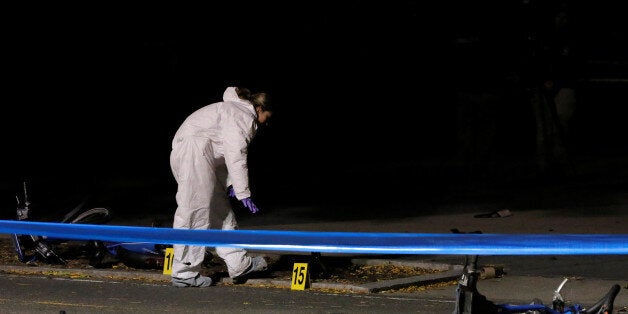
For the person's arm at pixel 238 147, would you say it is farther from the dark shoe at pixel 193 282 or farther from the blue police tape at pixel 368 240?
the blue police tape at pixel 368 240

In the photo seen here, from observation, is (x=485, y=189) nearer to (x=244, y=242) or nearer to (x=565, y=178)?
(x=565, y=178)

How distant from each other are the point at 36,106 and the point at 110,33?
2.51 meters

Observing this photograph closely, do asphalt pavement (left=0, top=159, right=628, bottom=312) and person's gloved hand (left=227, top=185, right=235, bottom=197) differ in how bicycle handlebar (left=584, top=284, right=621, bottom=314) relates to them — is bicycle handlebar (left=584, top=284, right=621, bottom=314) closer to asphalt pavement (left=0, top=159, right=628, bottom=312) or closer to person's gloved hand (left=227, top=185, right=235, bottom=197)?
asphalt pavement (left=0, top=159, right=628, bottom=312)

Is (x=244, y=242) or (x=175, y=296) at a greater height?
(x=244, y=242)

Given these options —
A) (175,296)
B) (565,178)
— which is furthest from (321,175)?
(175,296)

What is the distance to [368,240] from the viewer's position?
666 cm

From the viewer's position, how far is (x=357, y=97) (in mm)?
31359

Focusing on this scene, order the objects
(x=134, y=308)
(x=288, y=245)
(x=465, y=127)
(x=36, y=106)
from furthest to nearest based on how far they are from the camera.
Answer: (x=36, y=106)
(x=465, y=127)
(x=134, y=308)
(x=288, y=245)

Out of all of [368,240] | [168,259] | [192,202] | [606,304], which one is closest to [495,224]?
[168,259]

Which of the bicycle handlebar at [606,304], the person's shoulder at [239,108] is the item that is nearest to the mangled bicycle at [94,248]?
the person's shoulder at [239,108]

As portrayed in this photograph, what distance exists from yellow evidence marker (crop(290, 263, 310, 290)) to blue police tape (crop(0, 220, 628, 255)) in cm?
365

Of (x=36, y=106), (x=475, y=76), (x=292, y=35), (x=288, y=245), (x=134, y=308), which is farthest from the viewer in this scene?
(x=36, y=106)

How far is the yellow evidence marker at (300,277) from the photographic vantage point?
10852 millimetres

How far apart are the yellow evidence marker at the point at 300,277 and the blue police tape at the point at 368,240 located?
365cm
